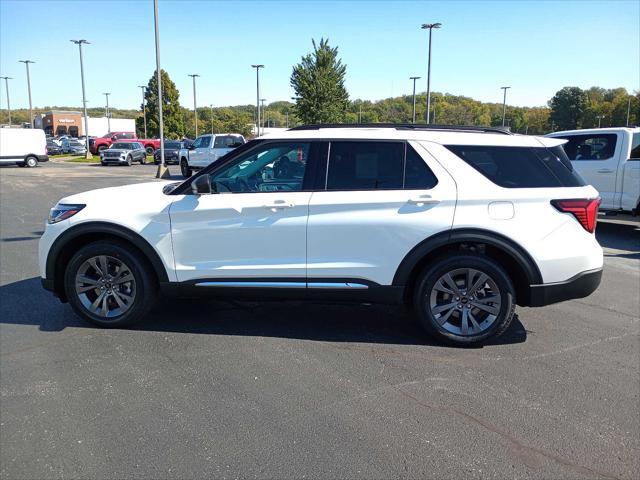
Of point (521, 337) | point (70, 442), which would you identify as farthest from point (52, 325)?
point (521, 337)

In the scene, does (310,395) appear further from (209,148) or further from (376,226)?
(209,148)

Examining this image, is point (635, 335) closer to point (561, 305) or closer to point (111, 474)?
point (561, 305)

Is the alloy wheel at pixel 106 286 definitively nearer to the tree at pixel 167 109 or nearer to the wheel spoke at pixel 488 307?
the wheel spoke at pixel 488 307

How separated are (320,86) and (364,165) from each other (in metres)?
37.1

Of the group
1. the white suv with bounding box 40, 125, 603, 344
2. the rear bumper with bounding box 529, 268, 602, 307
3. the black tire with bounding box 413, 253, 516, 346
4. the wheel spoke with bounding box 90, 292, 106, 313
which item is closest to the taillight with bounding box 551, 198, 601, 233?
the white suv with bounding box 40, 125, 603, 344

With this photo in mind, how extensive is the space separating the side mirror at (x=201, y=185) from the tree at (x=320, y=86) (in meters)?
36.3

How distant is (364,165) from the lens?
176 inches

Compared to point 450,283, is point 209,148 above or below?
above

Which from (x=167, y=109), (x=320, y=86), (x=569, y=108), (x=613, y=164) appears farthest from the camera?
(x=569, y=108)

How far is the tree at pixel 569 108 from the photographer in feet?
289

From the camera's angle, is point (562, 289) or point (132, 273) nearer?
point (562, 289)

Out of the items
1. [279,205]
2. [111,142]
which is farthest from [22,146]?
[279,205]

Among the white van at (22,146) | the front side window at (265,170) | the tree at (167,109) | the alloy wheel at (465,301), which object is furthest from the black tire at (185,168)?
the tree at (167,109)

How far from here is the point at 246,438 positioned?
3.04 metres
